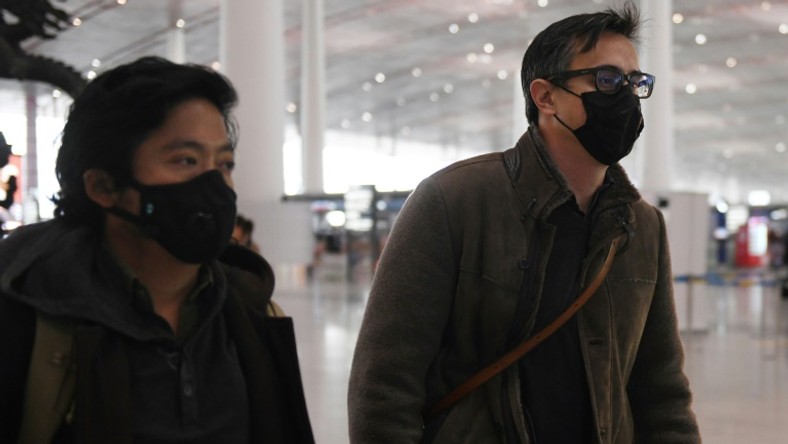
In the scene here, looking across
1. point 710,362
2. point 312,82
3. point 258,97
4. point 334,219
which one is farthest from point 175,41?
point 710,362

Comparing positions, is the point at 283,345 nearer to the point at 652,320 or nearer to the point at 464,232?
the point at 464,232

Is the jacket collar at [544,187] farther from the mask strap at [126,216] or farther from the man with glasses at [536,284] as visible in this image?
the mask strap at [126,216]

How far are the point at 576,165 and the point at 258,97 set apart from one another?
14813 mm

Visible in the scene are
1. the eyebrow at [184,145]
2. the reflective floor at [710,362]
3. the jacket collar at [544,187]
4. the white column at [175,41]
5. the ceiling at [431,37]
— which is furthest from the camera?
the white column at [175,41]

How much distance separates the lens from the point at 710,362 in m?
11.6

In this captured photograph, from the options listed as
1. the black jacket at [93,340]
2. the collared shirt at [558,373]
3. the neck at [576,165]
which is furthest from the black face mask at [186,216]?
the neck at [576,165]

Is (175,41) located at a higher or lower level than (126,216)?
higher

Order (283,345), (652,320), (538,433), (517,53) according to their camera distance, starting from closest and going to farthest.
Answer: (283,345), (538,433), (652,320), (517,53)

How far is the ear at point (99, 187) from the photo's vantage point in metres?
1.88

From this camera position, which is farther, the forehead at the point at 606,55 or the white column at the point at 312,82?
the white column at the point at 312,82

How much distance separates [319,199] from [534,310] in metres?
17.1

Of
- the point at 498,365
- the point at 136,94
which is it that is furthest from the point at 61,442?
the point at 498,365

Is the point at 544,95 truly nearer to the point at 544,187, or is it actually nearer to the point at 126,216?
the point at 544,187

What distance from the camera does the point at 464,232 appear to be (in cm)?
247
